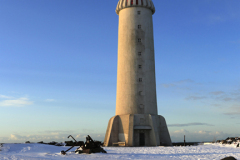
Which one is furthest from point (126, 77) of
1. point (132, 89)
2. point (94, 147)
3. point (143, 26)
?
point (94, 147)

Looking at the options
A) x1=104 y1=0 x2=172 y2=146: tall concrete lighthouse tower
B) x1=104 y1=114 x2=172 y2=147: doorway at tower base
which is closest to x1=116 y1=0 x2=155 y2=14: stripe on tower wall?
x1=104 y1=0 x2=172 y2=146: tall concrete lighthouse tower

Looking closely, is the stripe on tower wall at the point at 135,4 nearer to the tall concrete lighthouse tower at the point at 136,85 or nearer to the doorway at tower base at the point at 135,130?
the tall concrete lighthouse tower at the point at 136,85

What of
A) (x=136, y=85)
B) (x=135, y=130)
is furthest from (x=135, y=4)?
(x=135, y=130)

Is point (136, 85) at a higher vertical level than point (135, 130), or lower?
higher

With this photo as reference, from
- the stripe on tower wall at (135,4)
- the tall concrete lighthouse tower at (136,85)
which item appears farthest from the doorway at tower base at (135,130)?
the stripe on tower wall at (135,4)

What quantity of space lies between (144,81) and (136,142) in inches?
336

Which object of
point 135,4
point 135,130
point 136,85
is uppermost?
point 135,4

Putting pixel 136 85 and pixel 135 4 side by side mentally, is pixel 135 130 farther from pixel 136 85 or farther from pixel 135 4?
pixel 135 4

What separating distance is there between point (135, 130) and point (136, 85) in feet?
20.5

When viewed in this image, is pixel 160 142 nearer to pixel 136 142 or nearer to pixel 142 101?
pixel 136 142

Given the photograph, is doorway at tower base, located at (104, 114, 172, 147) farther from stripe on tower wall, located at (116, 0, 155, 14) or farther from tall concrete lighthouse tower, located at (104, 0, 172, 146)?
stripe on tower wall, located at (116, 0, 155, 14)

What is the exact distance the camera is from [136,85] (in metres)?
38.4

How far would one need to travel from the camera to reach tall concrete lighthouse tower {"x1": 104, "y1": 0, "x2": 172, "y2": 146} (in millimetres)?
36719

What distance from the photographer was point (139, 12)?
40625mm
